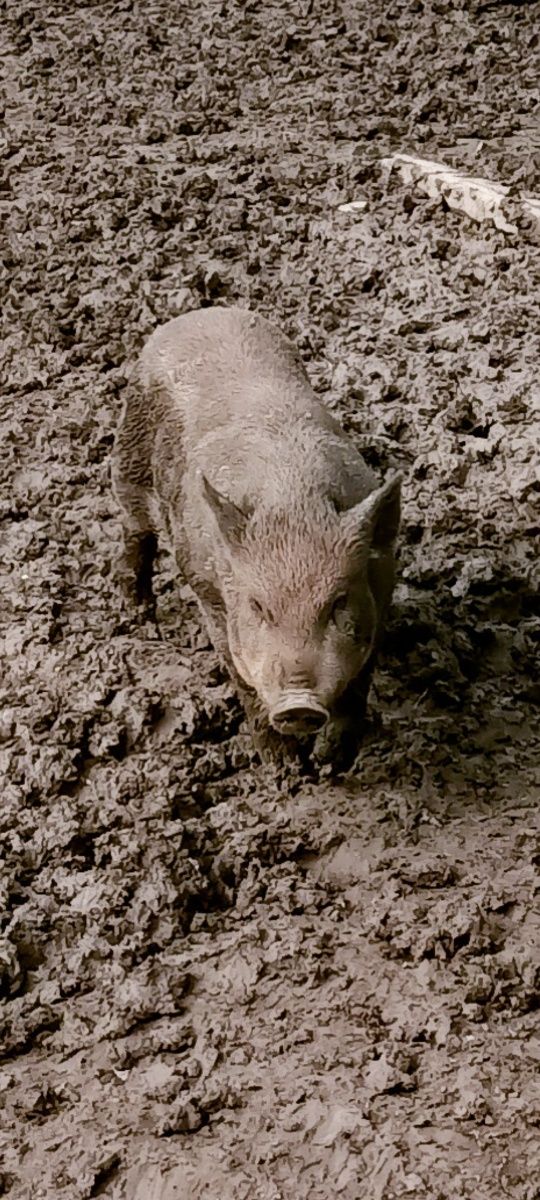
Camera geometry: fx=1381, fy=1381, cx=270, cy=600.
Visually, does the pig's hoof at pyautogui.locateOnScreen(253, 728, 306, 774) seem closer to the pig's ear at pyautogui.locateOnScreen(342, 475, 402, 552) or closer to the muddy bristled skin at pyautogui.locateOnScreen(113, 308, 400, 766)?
the muddy bristled skin at pyautogui.locateOnScreen(113, 308, 400, 766)

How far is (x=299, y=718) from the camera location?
2508mm

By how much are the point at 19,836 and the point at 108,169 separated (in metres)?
3.07

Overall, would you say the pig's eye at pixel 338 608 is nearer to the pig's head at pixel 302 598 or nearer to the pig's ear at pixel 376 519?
the pig's head at pixel 302 598

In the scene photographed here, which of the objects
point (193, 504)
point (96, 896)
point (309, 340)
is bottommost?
point (96, 896)

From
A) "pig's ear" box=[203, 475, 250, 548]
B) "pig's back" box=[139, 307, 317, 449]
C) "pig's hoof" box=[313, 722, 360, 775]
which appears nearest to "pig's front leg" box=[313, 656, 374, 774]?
"pig's hoof" box=[313, 722, 360, 775]

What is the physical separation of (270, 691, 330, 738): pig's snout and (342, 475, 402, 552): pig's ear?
1.04 feet

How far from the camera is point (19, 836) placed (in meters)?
2.99

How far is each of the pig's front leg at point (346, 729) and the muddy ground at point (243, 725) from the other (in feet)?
0.22

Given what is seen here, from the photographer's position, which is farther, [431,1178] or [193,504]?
[193,504]

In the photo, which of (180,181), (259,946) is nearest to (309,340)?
(180,181)

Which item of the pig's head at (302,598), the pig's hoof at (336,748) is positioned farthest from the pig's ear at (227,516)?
the pig's hoof at (336,748)

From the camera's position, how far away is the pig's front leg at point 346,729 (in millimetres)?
2867

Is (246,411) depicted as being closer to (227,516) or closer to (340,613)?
(227,516)

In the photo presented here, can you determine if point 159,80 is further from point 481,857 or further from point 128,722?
point 481,857
